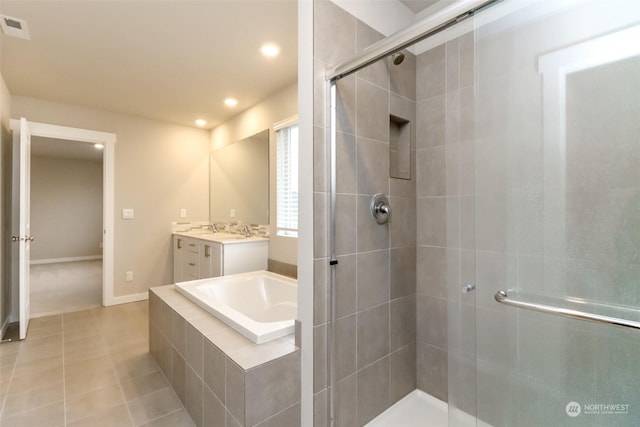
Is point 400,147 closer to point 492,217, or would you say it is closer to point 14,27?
point 492,217

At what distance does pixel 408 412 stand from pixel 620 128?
177 cm

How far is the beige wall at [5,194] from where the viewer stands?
271 cm

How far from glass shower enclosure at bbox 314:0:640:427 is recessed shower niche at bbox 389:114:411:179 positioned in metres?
0.01

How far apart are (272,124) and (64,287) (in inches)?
162

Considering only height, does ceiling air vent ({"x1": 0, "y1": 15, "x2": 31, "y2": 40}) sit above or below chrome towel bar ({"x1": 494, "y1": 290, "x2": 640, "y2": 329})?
above

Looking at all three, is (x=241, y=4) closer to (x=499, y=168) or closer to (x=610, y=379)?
(x=499, y=168)

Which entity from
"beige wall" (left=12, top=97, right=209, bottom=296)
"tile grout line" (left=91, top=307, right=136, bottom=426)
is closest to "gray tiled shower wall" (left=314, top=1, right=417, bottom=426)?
"tile grout line" (left=91, top=307, right=136, bottom=426)

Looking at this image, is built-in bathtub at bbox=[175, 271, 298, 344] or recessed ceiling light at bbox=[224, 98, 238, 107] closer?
built-in bathtub at bbox=[175, 271, 298, 344]

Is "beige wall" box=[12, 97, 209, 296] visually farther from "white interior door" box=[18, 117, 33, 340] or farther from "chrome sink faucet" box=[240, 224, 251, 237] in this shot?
"chrome sink faucet" box=[240, 224, 251, 237]

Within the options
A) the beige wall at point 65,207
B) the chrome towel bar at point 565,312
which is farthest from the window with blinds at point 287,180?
the beige wall at point 65,207

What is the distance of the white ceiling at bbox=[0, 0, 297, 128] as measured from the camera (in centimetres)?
184

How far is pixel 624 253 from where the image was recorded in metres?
0.96

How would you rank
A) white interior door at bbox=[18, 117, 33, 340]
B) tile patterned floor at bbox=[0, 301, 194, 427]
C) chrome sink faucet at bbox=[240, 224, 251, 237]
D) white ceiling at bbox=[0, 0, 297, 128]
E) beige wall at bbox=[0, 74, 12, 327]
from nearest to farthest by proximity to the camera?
1. tile patterned floor at bbox=[0, 301, 194, 427]
2. white ceiling at bbox=[0, 0, 297, 128]
3. white interior door at bbox=[18, 117, 33, 340]
4. beige wall at bbox=[0, 74, 12, 327]
5. chrome sink faucet at bbox=[240, 224, 251, 237]

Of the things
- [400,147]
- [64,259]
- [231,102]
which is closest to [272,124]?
[231,102]
